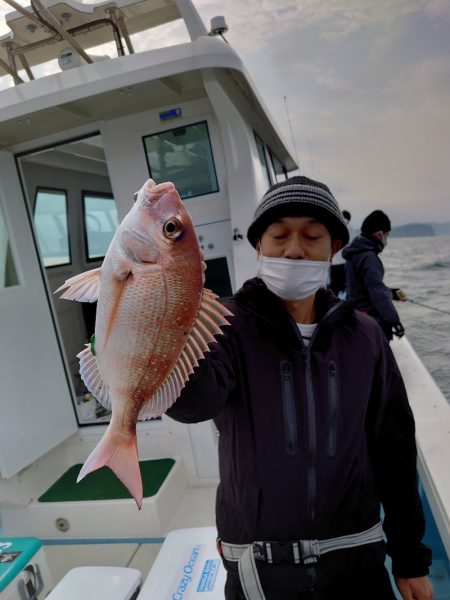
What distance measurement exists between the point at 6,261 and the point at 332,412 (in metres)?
3.53

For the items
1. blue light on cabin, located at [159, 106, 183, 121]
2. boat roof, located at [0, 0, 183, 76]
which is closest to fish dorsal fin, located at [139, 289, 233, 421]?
blue light on cabin, located at [159, 106, 183, 121]

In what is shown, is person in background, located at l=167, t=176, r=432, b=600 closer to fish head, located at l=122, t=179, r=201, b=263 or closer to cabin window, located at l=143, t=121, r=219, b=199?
fish head, located at l=122, t=179, r=201, b=263

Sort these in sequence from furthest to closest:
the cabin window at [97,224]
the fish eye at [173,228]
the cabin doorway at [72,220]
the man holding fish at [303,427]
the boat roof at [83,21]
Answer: the cabin window at [97,224], the cabin doorway at [72,220], the boat roof at [83,21], the man holding fish at [303,427], the fish eye at [173,228]

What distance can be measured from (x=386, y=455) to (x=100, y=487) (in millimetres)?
3085

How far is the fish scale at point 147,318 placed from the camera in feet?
3.11

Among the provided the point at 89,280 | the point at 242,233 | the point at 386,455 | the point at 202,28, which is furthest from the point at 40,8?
the point at 386,455

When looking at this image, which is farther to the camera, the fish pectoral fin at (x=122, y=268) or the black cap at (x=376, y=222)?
the black cap at (x=376, y=222)

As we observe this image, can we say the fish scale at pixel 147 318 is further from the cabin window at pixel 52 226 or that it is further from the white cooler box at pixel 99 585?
the cabin window at pixel 52 226

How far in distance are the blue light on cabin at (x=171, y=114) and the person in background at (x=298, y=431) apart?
2.56 m

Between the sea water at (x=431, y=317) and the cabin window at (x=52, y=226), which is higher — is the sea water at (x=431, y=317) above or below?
below

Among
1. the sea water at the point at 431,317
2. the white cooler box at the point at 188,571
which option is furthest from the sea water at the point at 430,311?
the white cooler box at the point at 188,571

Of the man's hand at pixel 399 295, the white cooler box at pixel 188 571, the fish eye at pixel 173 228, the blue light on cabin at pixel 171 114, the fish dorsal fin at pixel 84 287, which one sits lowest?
the white cooler box at pixel 188 571

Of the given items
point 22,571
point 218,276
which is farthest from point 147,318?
point 218,276

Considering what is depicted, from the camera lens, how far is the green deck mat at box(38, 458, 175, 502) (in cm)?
366
